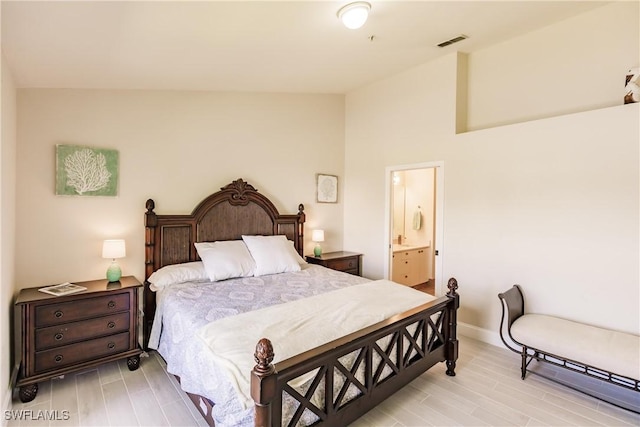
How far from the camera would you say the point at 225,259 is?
330cm

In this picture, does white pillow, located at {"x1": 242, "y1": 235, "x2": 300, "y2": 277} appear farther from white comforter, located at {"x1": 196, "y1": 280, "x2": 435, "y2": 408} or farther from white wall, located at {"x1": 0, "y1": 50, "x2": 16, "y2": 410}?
white wall, located at {"x1": 0, "y1": 50, "x2": 16, "y2": 410}

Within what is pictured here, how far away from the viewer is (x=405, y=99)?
4.20m

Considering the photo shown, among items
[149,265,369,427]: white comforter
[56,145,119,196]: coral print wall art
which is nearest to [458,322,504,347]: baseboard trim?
[149,265,369,427]: white comforter

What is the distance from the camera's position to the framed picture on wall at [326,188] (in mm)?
4764

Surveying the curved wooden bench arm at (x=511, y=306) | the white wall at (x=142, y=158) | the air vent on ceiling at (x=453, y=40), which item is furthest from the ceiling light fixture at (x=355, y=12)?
the curved wooden bench arm at (x=511, y=306)

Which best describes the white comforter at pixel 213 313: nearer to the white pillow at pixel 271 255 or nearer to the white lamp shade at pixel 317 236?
the white pillow at pixel 271 255

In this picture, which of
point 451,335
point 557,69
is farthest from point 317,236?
point 557,69

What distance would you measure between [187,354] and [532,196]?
10.9 ft

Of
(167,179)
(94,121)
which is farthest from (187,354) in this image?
(94,121)

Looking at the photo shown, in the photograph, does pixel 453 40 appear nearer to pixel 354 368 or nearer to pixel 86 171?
pixel 354 368

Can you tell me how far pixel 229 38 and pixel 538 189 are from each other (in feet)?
10.2

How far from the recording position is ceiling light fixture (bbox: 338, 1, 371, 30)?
226 cm

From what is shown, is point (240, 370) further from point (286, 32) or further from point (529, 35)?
point (529, 35)

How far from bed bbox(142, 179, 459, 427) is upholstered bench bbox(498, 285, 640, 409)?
2.03ft
